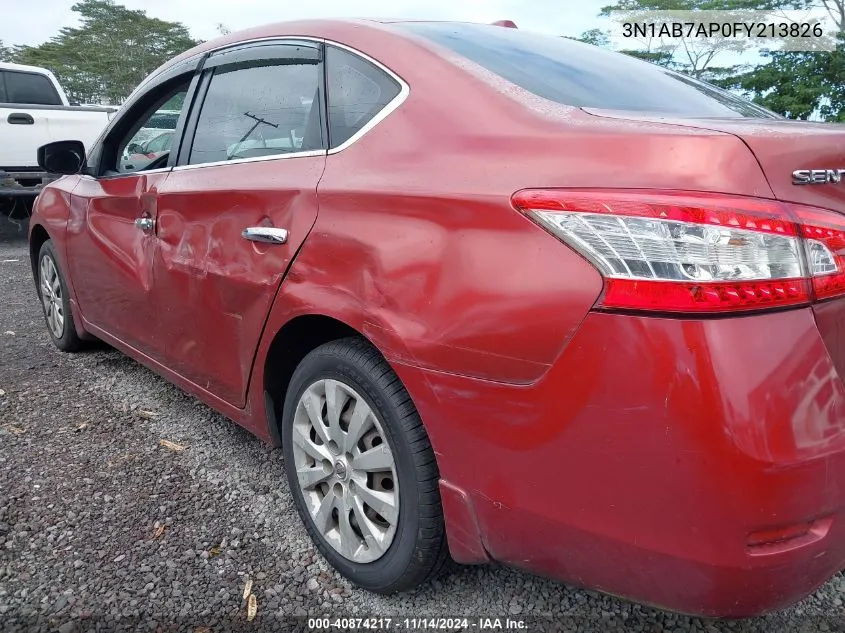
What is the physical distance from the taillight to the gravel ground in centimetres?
107

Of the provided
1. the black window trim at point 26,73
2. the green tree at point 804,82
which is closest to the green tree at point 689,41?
the green tree at point 804,82

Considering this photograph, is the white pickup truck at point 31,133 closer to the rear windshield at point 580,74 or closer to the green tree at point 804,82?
the rear windshield at point 580,74

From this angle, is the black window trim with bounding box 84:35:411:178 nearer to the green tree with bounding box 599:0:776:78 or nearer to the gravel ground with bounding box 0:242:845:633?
the gravel ground with bounding box 0:242:845:633

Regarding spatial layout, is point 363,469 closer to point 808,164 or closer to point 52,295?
point 808,164

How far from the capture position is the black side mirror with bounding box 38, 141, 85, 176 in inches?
136

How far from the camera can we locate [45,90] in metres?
9.59

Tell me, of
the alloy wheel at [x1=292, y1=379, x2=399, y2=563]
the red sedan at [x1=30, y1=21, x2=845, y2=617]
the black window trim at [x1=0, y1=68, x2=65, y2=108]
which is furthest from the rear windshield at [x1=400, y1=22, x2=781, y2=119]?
the black window trim at [x1=0, y1=68, x2=65, y2=108]

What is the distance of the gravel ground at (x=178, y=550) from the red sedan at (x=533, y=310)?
8.9 inches

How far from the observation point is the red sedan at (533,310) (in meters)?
1.26

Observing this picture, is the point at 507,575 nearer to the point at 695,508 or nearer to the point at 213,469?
the point at 695,508

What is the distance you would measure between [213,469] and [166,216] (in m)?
1.03

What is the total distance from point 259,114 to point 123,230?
3.25 ft

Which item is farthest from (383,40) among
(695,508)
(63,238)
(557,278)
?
(63,238)

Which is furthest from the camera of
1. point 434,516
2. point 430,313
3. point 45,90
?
point 45,90
